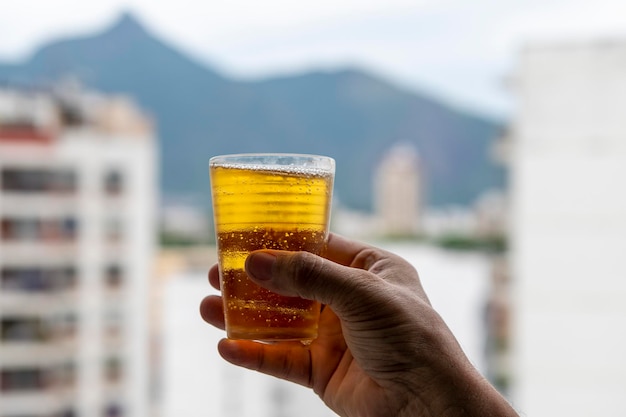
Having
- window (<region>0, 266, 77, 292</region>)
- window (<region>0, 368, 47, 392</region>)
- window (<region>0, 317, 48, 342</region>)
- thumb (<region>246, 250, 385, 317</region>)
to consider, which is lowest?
window (<region>0, 368, 47, 392</region>)

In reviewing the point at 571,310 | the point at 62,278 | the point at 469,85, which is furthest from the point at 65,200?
the point at 571,310

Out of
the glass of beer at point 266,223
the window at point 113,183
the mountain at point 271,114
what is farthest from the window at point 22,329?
the glass of beer at point 266,223

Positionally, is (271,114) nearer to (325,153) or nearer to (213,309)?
(325,153)

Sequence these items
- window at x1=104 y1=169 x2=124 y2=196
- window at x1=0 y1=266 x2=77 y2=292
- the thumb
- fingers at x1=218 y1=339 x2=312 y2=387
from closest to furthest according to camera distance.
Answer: the thumb, fingers at x1=218 y1=339 x2=312 y2=387, window at x1=0 y1=266 x2=77 y2=292, window at x1=104 y1=169 x2=124 y2=196

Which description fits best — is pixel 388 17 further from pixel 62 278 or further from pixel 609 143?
pixel 62 278

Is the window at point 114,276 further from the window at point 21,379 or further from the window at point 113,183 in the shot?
the window at point 21,379

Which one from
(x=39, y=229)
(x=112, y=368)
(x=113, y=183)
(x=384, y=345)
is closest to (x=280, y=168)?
(x=384, y=345)

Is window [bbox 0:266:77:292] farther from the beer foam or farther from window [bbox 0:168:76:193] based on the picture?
the beer foam

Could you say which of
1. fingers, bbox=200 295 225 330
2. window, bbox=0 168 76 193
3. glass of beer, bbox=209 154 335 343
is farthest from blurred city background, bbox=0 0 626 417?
glass of beer, bbox=209 154 335 343
